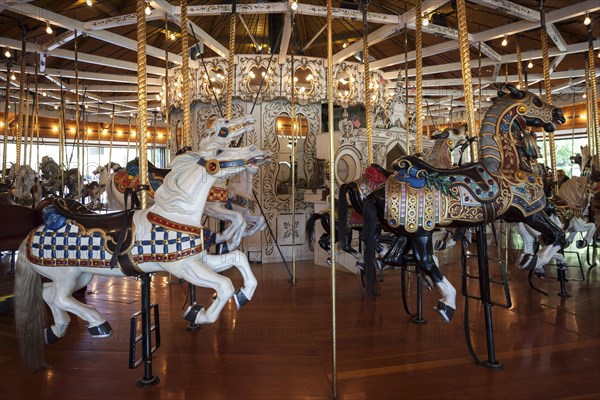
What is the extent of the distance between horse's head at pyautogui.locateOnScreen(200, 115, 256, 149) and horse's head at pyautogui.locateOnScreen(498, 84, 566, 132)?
2191 mm

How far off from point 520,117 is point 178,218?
2795mm

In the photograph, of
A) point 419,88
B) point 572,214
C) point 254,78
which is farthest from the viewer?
point 254,78

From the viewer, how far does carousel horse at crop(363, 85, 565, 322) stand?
9.57 ft

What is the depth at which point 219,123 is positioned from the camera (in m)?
2.70

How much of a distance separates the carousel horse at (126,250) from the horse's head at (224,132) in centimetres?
7

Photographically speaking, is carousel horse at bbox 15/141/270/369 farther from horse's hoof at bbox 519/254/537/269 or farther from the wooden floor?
horse's hoof at bbox 519/254/537/269

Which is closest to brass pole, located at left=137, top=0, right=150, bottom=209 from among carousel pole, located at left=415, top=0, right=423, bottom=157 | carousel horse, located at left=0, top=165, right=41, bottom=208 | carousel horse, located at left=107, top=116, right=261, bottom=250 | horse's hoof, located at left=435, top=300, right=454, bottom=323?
carousel horse, located at left=107, top=116, right=261, bottom=250

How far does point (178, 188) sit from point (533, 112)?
9.36 feet

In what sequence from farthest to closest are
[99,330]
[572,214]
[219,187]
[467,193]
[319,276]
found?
[319,276] → [572,214] → [219,187] → [467,193] → [99,330]

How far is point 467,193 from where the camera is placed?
9.52ft

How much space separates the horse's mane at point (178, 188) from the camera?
2.55 meters

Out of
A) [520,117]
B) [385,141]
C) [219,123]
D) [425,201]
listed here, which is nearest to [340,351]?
[425,201]

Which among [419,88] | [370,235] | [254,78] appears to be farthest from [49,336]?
[254,78]

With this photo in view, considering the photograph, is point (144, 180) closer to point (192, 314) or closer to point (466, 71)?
point (192, 314)
